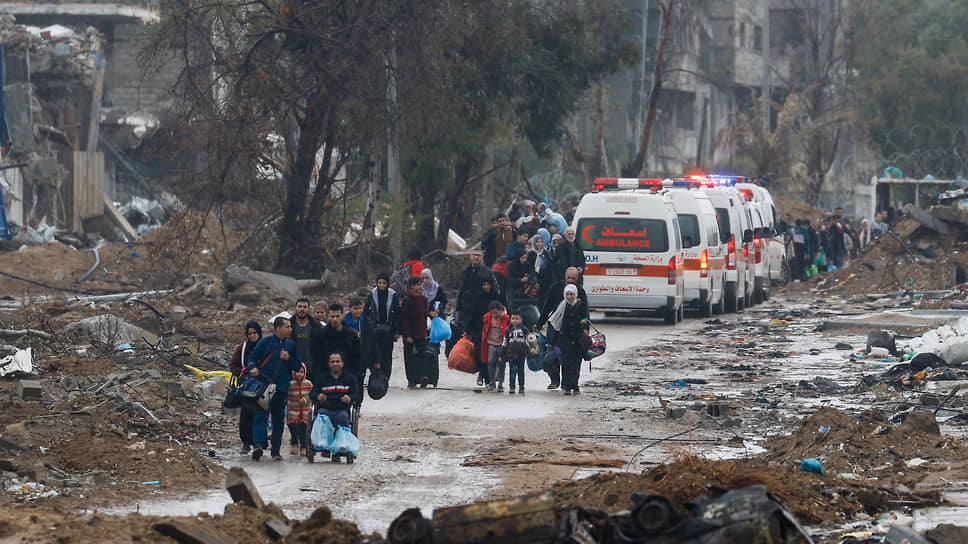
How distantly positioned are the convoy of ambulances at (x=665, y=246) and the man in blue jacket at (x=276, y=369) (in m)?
11.6

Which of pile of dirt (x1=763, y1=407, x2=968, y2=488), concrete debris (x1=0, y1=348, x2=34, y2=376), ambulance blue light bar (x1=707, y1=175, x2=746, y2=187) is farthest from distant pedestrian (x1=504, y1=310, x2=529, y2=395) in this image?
ambulance blue light bar (x1=707, y1=175, x2=746, y2=187)

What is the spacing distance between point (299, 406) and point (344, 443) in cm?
65

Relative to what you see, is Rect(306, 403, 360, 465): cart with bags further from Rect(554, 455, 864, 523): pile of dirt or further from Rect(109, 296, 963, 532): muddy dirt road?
Rect(554, 455, 864, 523): pile of dirt

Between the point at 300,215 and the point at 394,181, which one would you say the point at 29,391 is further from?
the point at 394,181

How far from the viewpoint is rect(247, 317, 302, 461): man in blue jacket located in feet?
39.1

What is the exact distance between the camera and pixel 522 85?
104ft

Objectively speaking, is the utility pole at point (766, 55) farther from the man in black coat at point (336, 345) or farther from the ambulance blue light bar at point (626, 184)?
the man in black coat at point (336, 345)

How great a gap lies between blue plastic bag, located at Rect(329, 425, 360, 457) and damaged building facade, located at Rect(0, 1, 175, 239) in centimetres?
2476

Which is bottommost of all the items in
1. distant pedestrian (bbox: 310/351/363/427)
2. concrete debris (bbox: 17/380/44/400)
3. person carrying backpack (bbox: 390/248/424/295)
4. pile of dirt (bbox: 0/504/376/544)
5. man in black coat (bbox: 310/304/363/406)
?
concrete debris (bbox: 17/380/44/400)

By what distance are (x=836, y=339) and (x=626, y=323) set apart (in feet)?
13.1

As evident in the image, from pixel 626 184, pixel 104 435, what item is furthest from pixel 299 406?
pixel 626 184

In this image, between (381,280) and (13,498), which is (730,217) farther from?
(13,498)

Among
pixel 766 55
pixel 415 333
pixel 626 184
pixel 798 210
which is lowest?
pixel 415 333

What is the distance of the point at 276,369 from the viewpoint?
1195cm
